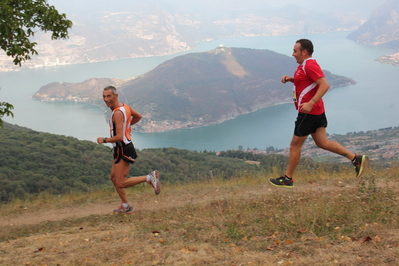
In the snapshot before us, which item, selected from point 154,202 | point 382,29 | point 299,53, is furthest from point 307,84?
point 382,29

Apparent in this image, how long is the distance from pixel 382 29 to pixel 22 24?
656ft

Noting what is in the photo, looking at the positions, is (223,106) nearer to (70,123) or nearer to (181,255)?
(70,123)

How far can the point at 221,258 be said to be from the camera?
9.15ft

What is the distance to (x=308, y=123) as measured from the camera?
4113 millimetres

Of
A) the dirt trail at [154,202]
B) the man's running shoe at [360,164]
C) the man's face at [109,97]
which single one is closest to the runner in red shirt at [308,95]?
the man's running shoe at [360,164]

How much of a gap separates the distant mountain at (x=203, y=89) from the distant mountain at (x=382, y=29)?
6143cm

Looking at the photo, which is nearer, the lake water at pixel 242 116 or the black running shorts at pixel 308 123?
the black running shorts at pixel 308 123

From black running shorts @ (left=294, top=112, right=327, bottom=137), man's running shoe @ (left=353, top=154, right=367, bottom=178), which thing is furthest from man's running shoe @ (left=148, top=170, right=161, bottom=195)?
man's running shoe @ (left=353, top=154, right=367, bottom=178)

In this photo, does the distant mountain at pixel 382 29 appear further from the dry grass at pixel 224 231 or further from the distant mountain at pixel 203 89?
the dry grass at pixel 224 231

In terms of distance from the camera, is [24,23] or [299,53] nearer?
[299,53]

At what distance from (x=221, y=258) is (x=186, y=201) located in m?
2.79

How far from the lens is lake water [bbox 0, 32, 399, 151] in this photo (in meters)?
69.9

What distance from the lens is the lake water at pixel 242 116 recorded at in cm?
6988

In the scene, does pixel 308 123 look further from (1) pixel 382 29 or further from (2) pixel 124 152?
(1) pixel 382 29
